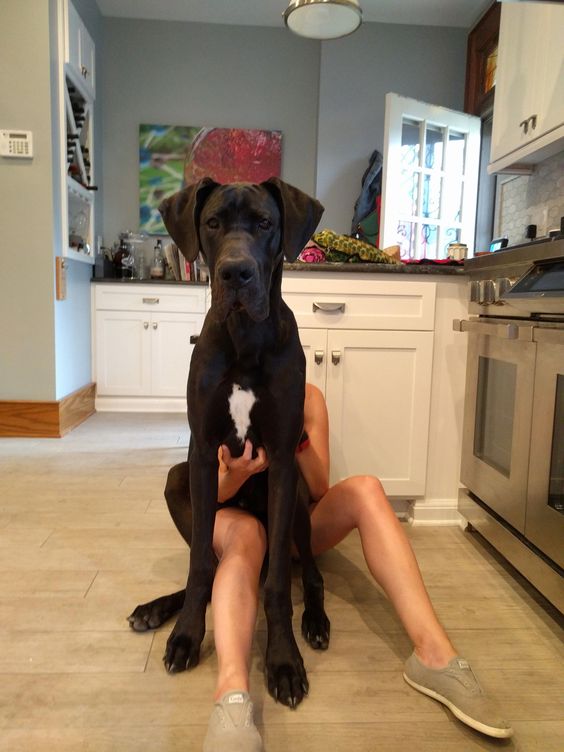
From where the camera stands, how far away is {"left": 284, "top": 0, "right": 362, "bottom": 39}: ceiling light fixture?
2572mm

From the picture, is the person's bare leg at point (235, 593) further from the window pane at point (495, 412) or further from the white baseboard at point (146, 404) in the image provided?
the white baseboard at point (146, 404)

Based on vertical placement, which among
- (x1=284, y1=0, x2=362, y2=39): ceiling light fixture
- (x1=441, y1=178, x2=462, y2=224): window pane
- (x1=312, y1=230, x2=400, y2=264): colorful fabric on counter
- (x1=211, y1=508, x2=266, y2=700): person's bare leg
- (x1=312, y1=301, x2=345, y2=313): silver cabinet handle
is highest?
(x1=284, y1=0, x2=362, y2=39): ceiling light fixture

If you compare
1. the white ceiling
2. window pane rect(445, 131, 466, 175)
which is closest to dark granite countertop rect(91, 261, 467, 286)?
window pane rect(445, 131, 466, 175)

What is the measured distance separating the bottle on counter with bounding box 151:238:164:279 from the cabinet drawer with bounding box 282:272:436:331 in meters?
2.65

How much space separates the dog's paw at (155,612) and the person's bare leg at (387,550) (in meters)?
0.40

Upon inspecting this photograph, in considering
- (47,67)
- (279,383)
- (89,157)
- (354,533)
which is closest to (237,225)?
(279,383)

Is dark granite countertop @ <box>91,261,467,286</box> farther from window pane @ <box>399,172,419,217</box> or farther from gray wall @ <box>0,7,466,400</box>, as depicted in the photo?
gray wall @ <box>0,7,466,400</box>

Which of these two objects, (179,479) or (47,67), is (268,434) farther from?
(47,67)

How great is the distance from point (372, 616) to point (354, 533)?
56cm

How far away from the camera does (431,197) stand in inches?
163

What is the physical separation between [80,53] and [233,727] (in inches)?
157

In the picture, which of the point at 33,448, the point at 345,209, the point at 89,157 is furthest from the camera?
the point at 345,209

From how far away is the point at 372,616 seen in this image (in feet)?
4.60

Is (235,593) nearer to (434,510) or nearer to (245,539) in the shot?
(245,539)
